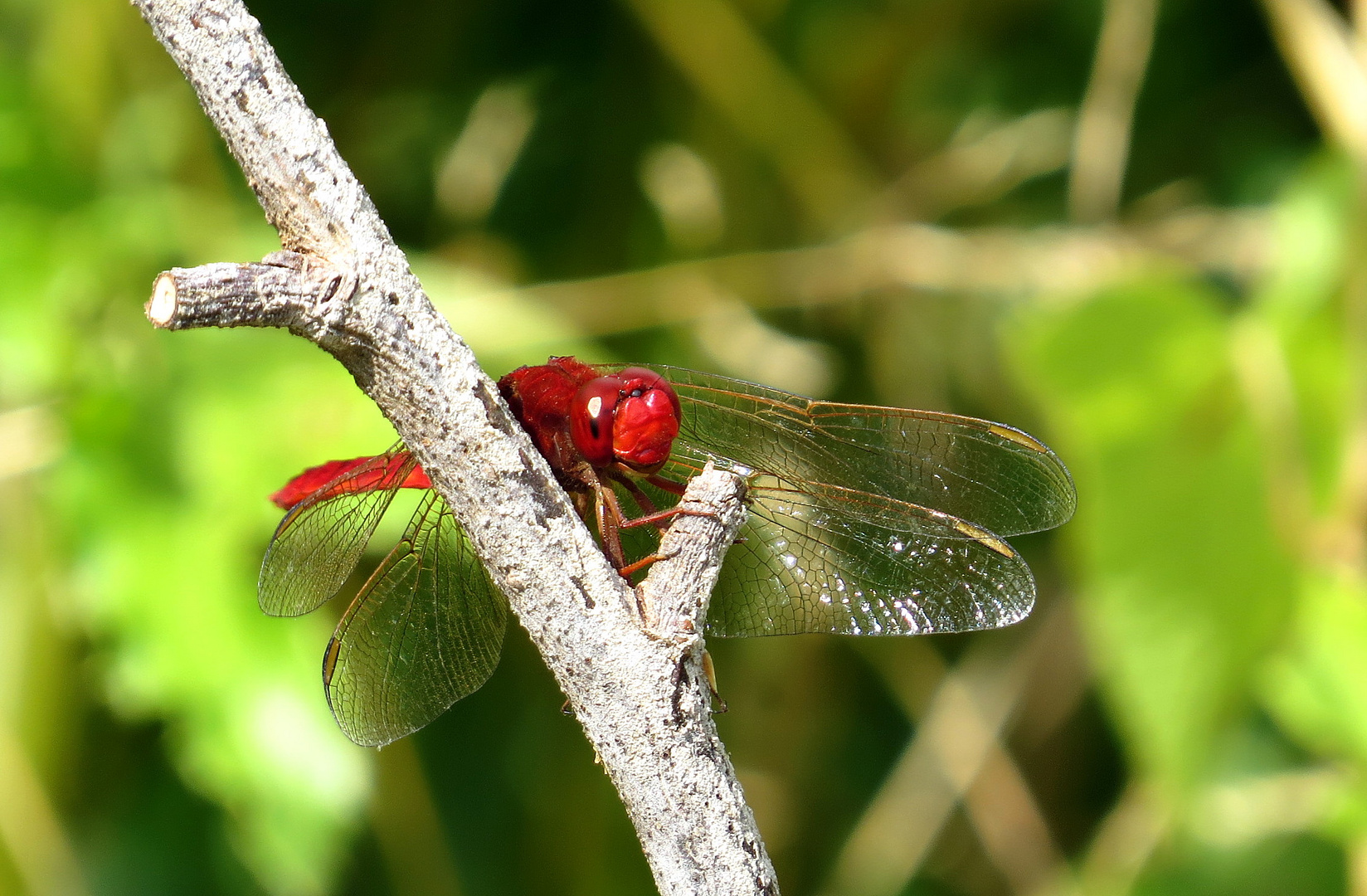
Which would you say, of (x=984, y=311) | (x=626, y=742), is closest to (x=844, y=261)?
(x=984, y=311)

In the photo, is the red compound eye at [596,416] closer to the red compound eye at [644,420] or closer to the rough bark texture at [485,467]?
the red compound eye at [644,420]

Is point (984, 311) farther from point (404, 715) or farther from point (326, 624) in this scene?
point (404, 715)

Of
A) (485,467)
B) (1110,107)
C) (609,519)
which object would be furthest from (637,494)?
(1110,107)

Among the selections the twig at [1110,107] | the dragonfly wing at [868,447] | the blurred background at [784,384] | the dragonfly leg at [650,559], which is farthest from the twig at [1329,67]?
the dragonfly leg at [650,559]

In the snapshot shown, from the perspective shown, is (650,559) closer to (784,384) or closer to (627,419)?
(627,419)

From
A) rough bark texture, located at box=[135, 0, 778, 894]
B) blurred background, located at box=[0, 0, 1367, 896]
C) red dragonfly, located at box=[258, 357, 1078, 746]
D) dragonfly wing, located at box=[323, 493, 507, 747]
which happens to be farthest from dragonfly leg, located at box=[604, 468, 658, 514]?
blurred background, located at box=[0, 0, 1367, 896]

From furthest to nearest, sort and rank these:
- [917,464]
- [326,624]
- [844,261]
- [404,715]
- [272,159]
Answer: [844,261] → [326,624] → [917,464] → [404,715] → [272,159]

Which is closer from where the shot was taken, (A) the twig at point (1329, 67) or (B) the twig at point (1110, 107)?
(A) the twig at point (1329, 67)
